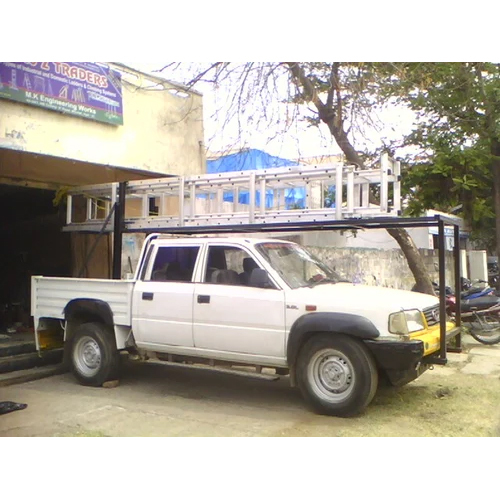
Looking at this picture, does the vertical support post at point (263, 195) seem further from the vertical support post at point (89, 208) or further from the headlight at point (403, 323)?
the vertical support post at point (89, 208)

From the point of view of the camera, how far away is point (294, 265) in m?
6.06

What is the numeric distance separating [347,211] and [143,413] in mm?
2951

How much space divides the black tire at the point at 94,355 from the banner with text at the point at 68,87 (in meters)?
3.30

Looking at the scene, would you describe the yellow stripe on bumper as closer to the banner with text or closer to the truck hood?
the truck hood

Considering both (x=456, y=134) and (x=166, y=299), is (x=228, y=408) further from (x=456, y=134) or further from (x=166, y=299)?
(x=456, y=134)

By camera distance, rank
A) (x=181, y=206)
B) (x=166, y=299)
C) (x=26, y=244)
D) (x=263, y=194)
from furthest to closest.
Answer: (x=26, y=244) < (x=181, y=206) < (x=263, y=194) < (x=166, y=299)

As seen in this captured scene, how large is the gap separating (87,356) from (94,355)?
0.14 meters

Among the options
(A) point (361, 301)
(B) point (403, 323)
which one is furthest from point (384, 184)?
(B) point (403, 323)

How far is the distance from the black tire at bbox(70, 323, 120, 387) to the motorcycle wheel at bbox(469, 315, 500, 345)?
5.99 meters

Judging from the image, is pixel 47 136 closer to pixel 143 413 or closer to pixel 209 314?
pixel 209 314

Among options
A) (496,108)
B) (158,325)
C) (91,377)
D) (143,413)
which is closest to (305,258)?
(158,325)

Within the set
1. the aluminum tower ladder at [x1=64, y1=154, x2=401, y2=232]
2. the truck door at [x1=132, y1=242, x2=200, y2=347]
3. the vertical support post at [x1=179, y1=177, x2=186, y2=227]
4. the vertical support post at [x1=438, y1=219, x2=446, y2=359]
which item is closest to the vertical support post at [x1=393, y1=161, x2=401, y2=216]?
the aluminum tower ladder at [x1=64, y1=154, x2=401, y2=232]

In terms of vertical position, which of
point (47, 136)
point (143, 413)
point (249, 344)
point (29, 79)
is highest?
point (29, 79)

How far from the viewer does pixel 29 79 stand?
751cm
